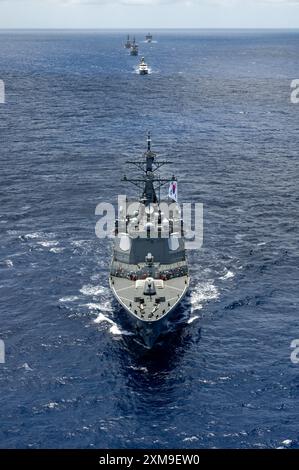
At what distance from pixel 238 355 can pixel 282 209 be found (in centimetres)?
5898

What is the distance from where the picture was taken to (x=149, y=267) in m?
89.9

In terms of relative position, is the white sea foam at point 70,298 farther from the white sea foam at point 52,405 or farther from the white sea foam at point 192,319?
the white sea foam at point 52,405

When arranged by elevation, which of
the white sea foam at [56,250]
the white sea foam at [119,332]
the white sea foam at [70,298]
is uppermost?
the white sea foam at [56,250]

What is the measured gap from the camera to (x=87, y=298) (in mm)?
91750

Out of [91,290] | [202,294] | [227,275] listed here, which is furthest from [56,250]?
[227,275]

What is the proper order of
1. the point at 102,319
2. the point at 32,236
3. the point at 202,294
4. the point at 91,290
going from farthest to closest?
the point at 32,236, the point at 91,290, the point at 202,294, the point at 102,319

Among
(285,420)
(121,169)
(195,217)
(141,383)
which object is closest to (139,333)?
(141,383)

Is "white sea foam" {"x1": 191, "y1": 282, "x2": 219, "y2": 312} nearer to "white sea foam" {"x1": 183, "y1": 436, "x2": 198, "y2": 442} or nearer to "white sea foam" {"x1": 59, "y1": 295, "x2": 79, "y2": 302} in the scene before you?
"white sea foam" {"x1": 59, "y1": 295, "x2": 79, "y2": 302}

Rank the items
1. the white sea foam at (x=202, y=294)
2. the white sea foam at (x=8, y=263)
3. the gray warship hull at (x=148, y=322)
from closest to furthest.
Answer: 1. the gray warship hull at (x=148, y=322)
2. the white sea foam at (x=202, y=294)
3. the white sea foam at (x=8, y=263)

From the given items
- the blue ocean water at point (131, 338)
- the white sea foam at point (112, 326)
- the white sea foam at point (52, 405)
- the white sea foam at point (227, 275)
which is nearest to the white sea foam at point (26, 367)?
the blue ocean water at point (131, 338)

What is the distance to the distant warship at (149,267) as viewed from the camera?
80.2m

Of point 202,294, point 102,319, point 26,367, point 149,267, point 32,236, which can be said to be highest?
point 32,236

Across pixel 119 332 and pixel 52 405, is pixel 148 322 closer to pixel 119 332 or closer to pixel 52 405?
pixel 119 332

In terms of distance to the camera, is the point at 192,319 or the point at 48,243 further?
the point at 48,243
